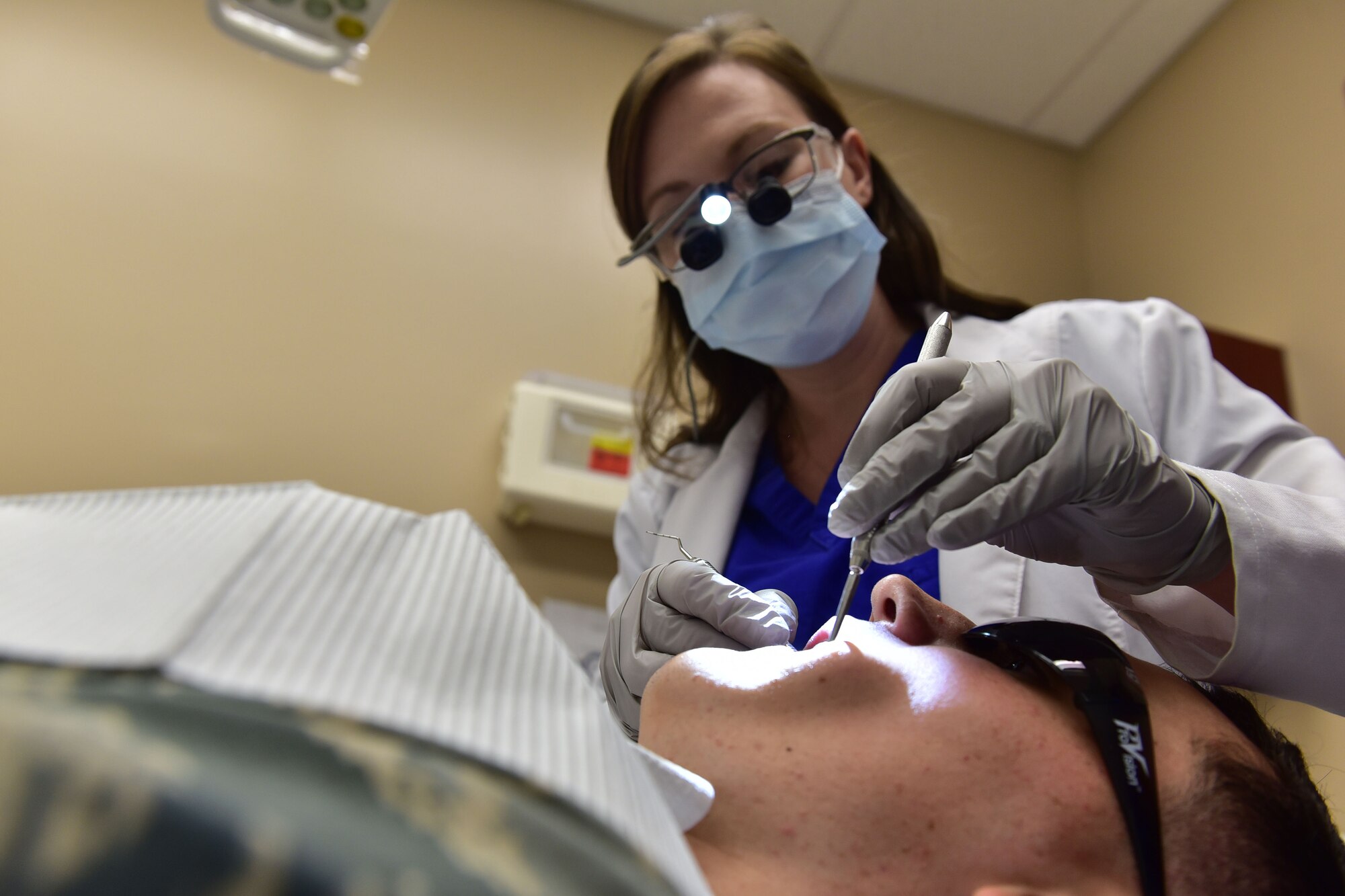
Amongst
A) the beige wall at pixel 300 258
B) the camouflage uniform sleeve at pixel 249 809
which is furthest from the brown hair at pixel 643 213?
the camouflage uniform sleeve at pixel 249 809

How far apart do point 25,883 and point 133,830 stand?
0.03 m

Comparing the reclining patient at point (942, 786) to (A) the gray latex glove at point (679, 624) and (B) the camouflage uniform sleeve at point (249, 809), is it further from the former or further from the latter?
(B) the camouflage uniform sleeve at point (249, 809)

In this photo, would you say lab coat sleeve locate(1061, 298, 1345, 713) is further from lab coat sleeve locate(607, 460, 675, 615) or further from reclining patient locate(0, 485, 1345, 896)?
lab coat sleeve locate(607, 460, 675, 615)

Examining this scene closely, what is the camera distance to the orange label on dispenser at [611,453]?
2090 mm

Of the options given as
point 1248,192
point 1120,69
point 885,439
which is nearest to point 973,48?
point 1120,69

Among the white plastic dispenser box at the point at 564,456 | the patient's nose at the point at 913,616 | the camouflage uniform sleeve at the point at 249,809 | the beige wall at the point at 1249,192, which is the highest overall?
the beige wall at the point at 1249,192

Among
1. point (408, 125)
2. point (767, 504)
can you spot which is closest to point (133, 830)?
point (767, 504)

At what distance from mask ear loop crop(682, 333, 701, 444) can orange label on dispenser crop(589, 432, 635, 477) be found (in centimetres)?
43

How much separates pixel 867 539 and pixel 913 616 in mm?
111

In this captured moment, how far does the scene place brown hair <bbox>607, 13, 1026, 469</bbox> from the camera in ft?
5.04

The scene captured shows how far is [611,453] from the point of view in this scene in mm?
2107

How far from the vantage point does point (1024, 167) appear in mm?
2973

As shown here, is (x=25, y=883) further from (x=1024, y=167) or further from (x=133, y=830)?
(x=1024, y=167)

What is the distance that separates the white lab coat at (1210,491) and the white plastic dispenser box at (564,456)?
323 millimetres
